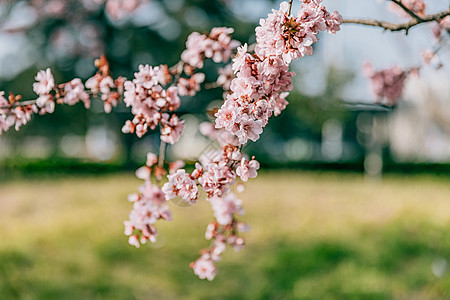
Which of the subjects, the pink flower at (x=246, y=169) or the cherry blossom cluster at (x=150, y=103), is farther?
the cherry blossom cluster at (x=150, y=103)

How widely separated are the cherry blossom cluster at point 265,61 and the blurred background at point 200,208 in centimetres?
65

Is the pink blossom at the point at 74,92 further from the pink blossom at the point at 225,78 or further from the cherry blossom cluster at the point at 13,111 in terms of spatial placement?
the pink blossom at the point at 225,78

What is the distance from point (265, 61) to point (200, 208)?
5.78 meters

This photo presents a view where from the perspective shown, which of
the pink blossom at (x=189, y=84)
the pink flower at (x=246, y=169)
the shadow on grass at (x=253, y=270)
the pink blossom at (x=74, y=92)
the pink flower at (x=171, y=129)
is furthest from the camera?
the shadow on grass at (x=253, y=270)

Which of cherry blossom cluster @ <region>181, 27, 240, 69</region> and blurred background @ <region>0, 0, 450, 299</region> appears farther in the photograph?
blurred background @ <region>0, 0, 450, 299</region>

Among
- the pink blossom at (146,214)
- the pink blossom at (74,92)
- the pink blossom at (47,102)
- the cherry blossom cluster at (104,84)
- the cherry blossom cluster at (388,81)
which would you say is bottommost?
the pink blossom at (146,214)

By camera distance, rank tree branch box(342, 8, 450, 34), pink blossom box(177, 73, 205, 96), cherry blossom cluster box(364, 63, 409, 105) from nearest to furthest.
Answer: tree branch box(342, 8, 450, 34)
pink blossom box(177, 73, 205, 96)
cherry blossom cluster box(364, 63, 409, 105)

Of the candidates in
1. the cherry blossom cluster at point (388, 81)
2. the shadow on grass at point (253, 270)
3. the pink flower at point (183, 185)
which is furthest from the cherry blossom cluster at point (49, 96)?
the shadow on grass at point (253, 270)

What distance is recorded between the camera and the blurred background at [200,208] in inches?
153

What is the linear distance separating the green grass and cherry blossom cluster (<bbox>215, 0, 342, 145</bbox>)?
275cm

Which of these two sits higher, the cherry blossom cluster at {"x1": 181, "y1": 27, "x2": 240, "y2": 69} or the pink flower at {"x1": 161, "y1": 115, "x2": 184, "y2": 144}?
the cherry blossom cluster at {"x1": 181, "y1": 27, "x2": 240, "y2": 69}

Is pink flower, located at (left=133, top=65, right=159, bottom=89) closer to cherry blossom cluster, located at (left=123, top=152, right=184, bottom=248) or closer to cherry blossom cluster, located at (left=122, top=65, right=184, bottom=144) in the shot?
cherry blossom cluster, located at (left=122, top=65, right=184, bottom=144)

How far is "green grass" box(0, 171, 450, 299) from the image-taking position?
379 centimetres

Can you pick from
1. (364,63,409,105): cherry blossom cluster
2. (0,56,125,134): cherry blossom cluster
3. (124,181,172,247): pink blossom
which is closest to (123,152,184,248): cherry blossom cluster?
(124,181,172,247): pink blossom
